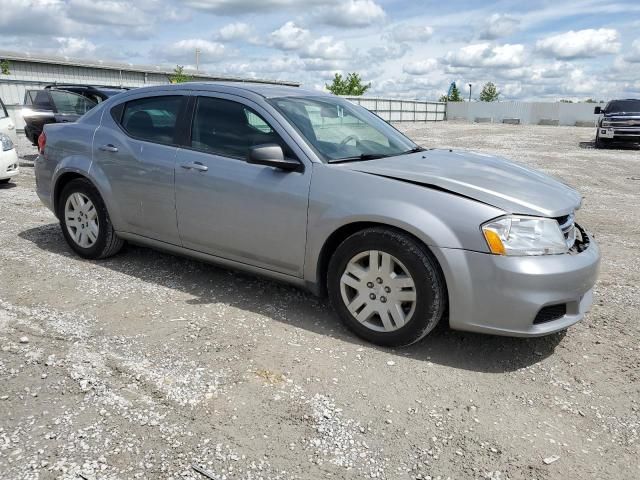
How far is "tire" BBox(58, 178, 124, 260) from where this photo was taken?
197 inches

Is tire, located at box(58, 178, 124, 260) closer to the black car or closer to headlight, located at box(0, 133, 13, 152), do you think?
headlight, located at box(0, 133, 13, 152)

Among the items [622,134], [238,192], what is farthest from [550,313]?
[622,134]

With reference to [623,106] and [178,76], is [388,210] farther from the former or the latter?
[178,76]

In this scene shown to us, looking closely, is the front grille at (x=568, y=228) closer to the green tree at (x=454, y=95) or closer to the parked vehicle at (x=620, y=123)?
the parked vehicle at (x=620, y=123)

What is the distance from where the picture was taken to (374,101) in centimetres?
3634

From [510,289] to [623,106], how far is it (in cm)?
2025

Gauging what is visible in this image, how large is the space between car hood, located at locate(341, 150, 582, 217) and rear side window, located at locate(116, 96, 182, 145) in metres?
1.68

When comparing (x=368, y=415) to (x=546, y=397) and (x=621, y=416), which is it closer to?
(x=546, y=397)

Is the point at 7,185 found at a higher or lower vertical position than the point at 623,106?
lower

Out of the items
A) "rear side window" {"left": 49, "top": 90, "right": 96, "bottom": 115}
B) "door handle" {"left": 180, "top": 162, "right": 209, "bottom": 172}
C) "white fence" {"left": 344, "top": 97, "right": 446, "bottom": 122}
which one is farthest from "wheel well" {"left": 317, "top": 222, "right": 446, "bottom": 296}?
"white fence" {"left": 344, "top": 97, "right": 446, "bottom": 122}

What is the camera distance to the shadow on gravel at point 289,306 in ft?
11.5

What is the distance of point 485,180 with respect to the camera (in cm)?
353

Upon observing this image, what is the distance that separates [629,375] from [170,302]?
318 centimetres

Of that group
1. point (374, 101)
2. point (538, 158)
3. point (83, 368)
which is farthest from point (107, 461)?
point (374, 101)
